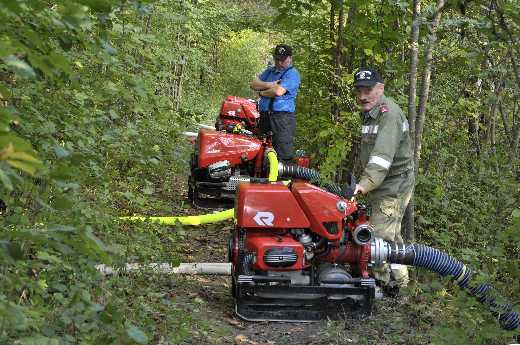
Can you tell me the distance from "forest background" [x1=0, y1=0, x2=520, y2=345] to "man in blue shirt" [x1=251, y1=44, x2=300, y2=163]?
1.71 ft

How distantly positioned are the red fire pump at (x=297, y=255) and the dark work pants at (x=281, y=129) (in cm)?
393

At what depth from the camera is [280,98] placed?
9359 mm

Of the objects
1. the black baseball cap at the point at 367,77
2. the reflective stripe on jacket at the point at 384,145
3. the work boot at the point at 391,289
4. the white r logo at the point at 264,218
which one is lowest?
the work boot at the point at 391,289

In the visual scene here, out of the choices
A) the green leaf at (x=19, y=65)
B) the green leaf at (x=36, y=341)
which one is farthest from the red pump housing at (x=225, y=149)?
the green leaf at (x=19, y=65)

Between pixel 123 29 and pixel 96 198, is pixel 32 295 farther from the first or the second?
pixel 123 29

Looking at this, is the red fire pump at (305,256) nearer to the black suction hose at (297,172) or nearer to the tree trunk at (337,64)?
the black suction hose at (297,172)

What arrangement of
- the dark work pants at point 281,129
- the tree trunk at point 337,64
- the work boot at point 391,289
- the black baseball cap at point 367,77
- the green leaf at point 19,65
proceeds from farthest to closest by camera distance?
the tree trunk at point 337,64
the dark work pants at point 281,129
the work boot at point 391,289
the black baseball cap at point 367,77
the green leaf at point 19,65

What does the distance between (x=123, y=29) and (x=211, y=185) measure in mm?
3992

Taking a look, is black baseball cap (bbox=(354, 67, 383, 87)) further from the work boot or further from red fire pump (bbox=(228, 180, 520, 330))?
the work boot

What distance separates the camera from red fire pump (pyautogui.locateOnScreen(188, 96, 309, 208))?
960 cm

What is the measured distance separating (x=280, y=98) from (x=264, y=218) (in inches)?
162

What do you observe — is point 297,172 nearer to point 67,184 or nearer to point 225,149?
point 225,149

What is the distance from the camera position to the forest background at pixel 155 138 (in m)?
2.44

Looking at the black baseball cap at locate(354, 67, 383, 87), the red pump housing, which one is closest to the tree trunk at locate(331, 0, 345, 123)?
the red pump housing
